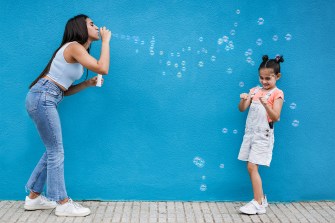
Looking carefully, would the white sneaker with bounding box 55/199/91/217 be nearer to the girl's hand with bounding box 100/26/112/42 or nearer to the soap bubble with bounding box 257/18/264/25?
the girl's hand with bounding box 100/26/112/42

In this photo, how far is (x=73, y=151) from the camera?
16.0 ft

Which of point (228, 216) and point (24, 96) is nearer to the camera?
point (228, 216)

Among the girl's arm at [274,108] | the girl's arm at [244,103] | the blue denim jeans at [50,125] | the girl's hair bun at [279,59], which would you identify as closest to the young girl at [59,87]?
the blue denim jeans at [50,125]

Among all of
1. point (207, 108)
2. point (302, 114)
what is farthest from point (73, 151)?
point (302, 114)

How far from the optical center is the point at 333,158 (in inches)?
195

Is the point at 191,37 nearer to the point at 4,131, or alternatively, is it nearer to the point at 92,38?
the point at 92,38

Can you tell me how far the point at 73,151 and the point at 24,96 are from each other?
0.68m

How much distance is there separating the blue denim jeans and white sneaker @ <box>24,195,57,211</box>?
0.74 feet

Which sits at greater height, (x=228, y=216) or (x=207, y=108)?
(x=207, y=108)

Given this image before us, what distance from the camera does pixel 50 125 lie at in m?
4.32

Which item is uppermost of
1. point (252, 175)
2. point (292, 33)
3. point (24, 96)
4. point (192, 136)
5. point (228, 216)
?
point (292, 33)

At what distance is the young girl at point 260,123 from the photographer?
4523mm

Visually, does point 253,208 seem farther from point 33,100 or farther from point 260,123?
point 33,100

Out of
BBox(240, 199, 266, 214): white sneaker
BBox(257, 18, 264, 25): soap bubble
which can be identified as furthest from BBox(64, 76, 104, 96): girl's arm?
BBox(240, 199, 266, 214): white sneaker
